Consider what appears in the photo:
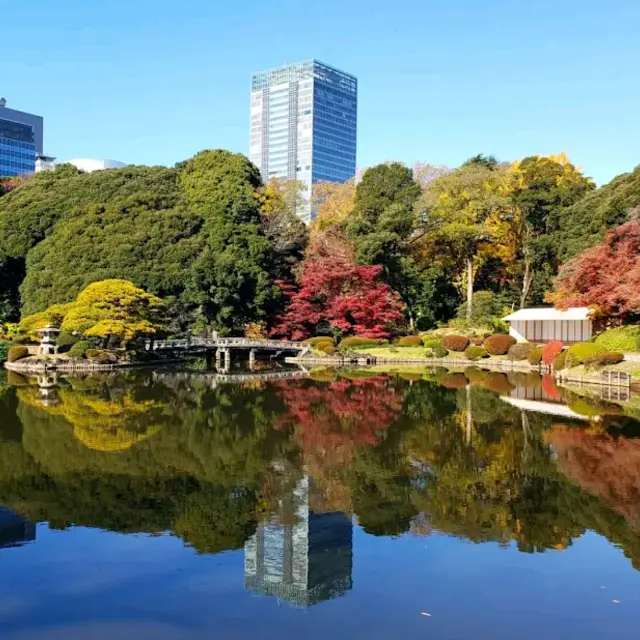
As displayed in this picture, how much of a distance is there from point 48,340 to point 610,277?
92.1 ft

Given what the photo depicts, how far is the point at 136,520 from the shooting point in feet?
38.1

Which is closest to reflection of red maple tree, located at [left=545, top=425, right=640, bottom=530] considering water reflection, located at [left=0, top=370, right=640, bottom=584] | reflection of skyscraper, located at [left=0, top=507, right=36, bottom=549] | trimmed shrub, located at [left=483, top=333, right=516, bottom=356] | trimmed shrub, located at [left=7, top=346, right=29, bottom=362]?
water reflection, located at [left=0, top=370, right=640, bottom=584]

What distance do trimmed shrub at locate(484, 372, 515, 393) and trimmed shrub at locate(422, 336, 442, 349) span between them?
291 inches

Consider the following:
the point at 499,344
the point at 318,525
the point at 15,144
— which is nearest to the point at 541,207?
the point at 499,344

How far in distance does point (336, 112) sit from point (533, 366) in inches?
5623

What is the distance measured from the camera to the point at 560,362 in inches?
1401

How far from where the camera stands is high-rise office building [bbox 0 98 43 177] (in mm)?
115250

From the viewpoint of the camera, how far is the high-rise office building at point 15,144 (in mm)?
115250

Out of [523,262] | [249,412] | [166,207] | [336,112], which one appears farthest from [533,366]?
[336,112]

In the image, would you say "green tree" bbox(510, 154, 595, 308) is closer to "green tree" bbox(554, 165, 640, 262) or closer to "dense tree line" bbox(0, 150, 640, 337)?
"dense tree line" bbox(0, 150, 640, 337)

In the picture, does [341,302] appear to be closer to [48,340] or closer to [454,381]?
[454,381]

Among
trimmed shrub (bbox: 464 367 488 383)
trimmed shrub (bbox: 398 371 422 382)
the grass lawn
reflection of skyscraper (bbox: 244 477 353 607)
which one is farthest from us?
trimmed shrub (bbox: 398 371 422 382)

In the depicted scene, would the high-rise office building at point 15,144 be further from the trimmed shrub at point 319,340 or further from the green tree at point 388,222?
the trimmed shrub at point 319,340

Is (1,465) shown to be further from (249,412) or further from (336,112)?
(336,112)
